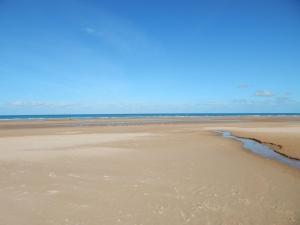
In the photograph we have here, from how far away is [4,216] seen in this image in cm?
577

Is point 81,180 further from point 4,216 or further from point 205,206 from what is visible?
point 205,206

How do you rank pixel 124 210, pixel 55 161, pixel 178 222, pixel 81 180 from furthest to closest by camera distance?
pixel 55 161 < pixel 81 180 < pixel 124 210 < pixel 178 222

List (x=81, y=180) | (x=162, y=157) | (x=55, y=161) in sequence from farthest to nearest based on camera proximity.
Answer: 1. (x=162, y=157)
2. (x=55, y=161)
3. (x=81, y=180)

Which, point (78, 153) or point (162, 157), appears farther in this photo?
point (78, 153)

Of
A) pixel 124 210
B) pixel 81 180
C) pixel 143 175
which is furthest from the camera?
pixel 143 175

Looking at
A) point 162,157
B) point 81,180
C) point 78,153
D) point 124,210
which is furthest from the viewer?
point 78,153

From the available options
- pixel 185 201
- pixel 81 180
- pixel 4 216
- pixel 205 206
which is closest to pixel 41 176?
pixel 81 180

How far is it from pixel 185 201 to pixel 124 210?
1.70 metres

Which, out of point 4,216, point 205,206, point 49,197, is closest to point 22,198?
point 49,197

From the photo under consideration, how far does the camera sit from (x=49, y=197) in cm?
703

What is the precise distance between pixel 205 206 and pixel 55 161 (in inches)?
327

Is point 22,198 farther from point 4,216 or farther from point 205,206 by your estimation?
point 205,206

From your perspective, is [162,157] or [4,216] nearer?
[4,216]

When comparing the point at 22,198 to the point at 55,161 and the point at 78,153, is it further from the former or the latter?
the point at 78,153
